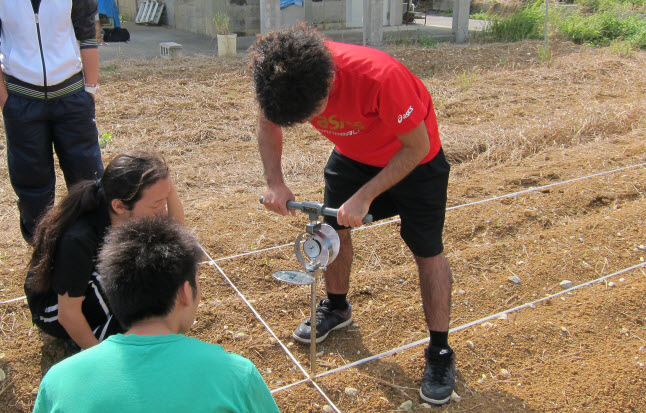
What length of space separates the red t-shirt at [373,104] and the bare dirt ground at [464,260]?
1.07 meters

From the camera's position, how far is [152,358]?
1.42 meters

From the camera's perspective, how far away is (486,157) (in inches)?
227

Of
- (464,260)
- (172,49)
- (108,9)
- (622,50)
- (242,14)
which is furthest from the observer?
(242,14)

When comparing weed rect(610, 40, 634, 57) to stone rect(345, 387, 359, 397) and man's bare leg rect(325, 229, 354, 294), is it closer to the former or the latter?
man's bare leg rect(325, 229, 354, 294)

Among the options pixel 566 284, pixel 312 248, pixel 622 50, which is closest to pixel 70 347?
pixel 312 248

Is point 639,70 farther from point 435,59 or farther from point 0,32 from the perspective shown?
point 0,32

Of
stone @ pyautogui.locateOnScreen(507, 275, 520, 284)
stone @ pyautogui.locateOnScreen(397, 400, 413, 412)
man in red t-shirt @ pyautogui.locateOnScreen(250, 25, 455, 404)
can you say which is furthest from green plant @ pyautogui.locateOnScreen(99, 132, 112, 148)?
stone @ pyautogui.locateOnScreen(397, 400, 413, 412)

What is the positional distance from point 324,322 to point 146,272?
164 centimetres

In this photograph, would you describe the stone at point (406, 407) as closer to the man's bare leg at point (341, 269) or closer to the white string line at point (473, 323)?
the white string line at point (473, 323)

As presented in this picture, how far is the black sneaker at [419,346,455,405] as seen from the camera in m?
2.63

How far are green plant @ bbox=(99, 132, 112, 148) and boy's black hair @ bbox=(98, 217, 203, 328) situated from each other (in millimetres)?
4768

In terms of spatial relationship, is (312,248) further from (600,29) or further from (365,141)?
(600,29)

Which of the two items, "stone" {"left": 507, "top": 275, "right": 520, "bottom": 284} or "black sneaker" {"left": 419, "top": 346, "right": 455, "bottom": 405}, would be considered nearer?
"black sneaker" {"left": 419, "top": 346, "right": 455, "bottom": 405}

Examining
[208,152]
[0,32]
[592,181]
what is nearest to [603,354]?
[592,181]
